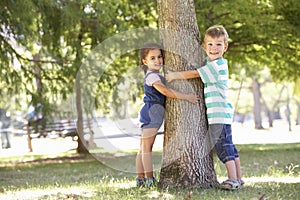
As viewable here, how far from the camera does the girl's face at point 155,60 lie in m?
5.43

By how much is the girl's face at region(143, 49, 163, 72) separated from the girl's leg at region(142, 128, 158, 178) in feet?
2.13

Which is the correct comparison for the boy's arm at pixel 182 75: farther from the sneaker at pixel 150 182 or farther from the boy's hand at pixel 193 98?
the sneaker at pixel 150 182

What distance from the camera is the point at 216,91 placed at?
515 centimetres

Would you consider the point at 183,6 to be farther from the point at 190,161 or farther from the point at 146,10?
the point at 146,10

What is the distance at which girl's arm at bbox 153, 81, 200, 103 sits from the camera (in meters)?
5.17

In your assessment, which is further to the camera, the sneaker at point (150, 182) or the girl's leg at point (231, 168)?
the sneaker at point (150, 182)

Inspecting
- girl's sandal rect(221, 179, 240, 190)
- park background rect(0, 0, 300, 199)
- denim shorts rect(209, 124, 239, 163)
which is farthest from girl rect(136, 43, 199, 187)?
park background rect(0, 0, 300, 199)

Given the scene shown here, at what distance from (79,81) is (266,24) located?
4.77m

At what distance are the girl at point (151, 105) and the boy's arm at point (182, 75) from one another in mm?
94

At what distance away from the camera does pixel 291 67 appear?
561 inches

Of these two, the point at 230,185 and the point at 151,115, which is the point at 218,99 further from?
the point at 230,185

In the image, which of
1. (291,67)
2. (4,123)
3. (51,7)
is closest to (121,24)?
(51,7)

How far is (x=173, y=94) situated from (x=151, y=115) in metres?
0.35

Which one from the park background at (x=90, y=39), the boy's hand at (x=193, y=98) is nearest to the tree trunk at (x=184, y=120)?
the boy's hand at (x=193, y=98)
